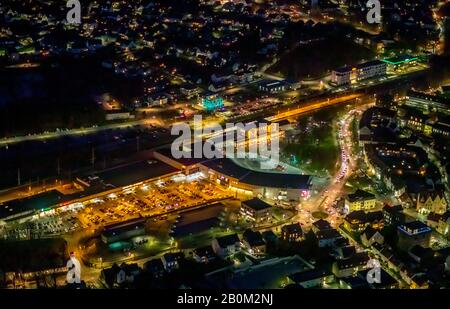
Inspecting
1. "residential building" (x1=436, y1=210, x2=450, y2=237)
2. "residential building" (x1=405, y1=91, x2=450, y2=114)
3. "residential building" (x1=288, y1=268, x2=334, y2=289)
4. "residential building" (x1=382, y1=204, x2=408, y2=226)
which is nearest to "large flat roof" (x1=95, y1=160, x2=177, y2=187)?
"residential building" (x1=382, y1=204, x2=408, y2=226)

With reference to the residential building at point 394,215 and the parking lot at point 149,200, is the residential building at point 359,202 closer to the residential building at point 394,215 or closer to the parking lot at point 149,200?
the residential building at point 394,215

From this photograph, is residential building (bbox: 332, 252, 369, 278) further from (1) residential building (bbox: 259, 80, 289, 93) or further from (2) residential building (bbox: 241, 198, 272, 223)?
(1) residential building (bbox: 259, 80, 289, 93)

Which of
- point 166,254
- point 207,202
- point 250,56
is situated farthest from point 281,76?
point 166,254

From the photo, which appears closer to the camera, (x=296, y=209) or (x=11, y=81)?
(x=296, y=209)

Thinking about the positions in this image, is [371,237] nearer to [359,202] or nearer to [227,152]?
[359,202]

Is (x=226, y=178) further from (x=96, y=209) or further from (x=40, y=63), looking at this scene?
(x=40, y=63)

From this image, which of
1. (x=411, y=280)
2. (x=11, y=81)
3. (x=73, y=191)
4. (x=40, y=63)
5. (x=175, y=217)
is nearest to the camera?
(x=411, y=280)
